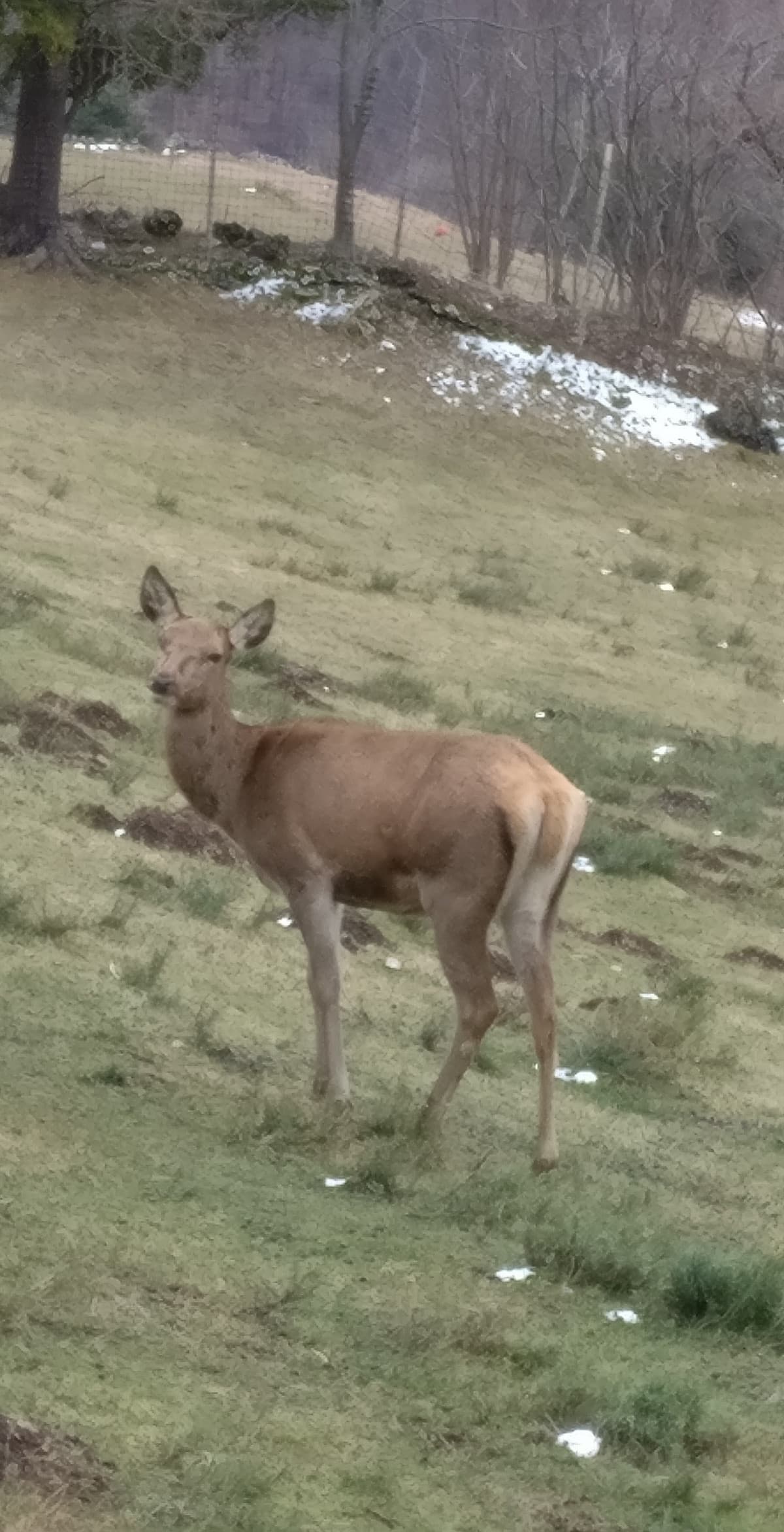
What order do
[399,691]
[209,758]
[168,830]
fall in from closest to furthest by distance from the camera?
1. [209,758]
2. [168,830]
3. [399,691]

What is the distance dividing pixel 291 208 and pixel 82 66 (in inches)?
250

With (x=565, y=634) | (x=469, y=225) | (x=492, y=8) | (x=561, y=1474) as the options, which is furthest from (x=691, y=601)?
(x=492, y=8)

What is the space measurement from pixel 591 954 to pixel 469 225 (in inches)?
1067

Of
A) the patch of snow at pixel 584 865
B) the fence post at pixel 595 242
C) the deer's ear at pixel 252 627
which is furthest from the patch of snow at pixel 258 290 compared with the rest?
the deer's ear at pixel 252 627

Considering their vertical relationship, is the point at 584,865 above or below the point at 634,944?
below

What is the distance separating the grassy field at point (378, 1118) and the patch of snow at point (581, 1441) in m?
0.03

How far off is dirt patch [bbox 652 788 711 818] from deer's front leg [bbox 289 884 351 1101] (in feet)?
25.4

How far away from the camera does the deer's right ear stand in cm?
888

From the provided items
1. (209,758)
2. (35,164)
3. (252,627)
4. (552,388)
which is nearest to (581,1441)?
(209,758)

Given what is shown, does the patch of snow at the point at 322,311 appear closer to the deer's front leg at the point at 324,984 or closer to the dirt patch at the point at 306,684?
the dirt patch at the point at 306,684

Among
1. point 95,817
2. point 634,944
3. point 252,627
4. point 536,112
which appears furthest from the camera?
point 536,112

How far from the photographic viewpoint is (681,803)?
52.8ft

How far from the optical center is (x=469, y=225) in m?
37.4

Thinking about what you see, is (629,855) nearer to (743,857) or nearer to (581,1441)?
(743,857)
